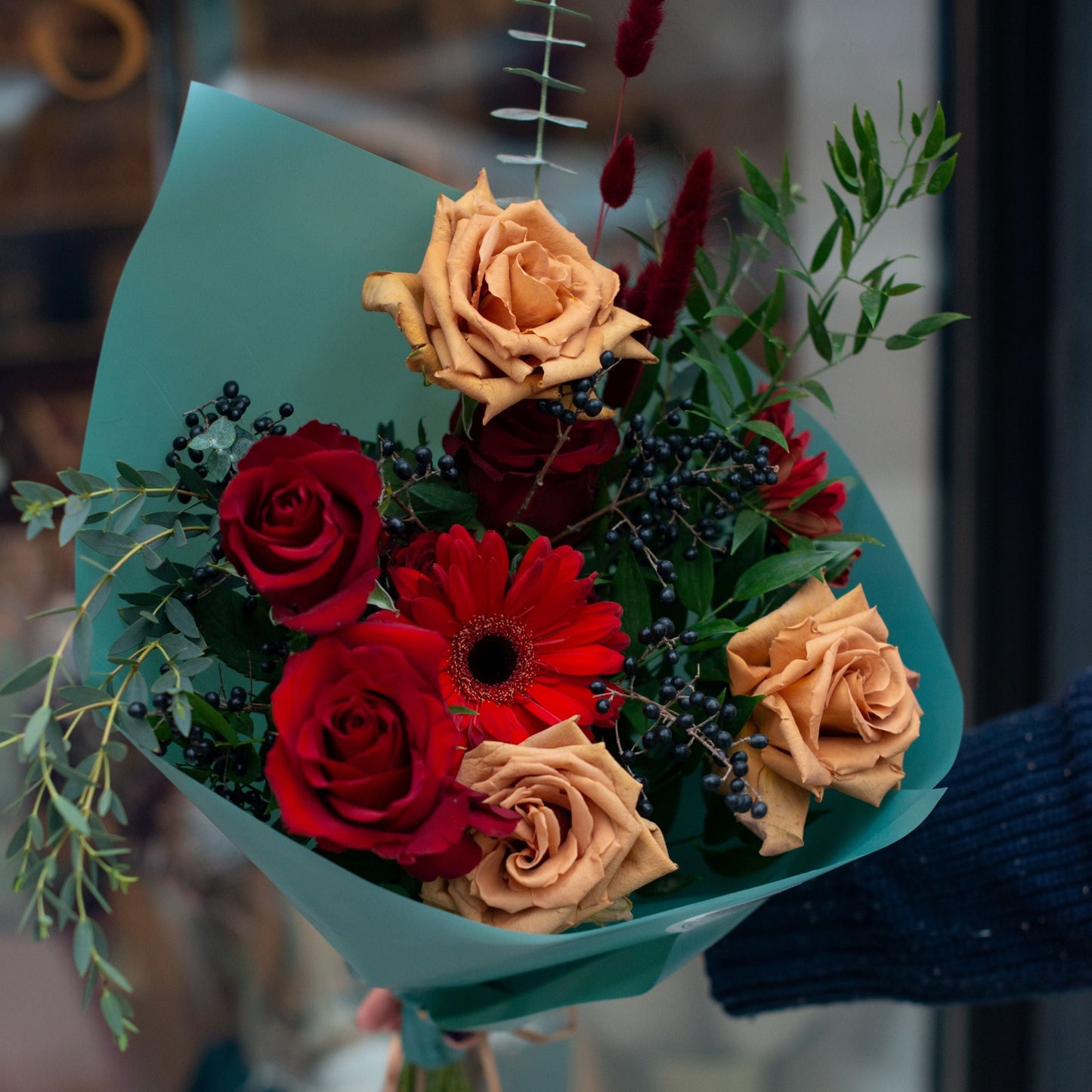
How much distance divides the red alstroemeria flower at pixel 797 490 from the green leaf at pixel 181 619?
0.97 feet

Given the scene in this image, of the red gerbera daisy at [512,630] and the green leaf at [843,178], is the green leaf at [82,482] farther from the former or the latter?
the green leaf at [843,178]

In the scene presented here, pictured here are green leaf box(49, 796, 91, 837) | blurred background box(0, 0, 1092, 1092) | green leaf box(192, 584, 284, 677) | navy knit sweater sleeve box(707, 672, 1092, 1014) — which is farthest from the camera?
blurred background box(0, 0, 1092, 1092)

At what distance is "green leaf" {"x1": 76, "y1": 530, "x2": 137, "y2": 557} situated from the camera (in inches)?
16.9

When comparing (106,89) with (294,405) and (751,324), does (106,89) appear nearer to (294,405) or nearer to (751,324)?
(294,405)

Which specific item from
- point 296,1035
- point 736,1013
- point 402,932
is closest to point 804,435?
point 402,932

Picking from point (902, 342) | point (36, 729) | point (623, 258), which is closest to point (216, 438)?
point (36, 729)

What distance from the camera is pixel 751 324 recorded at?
539mm

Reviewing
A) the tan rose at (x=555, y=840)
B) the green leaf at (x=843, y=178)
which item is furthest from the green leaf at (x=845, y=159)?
the tan rose at (x=555, y=840)

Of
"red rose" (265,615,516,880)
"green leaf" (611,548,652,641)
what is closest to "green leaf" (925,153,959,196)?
"green leaf" (611,548,652,641)

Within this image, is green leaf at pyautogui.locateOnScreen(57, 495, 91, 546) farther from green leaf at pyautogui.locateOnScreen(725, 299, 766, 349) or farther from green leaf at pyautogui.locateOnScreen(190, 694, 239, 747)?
green leaf at pyautogui.locateOnScreen(725, 299, 766, 349)

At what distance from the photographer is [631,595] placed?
50 centimetres

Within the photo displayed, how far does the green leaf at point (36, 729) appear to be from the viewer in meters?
0.38

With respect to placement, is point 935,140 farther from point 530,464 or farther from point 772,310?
point 530,464

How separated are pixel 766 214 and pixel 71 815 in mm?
434
